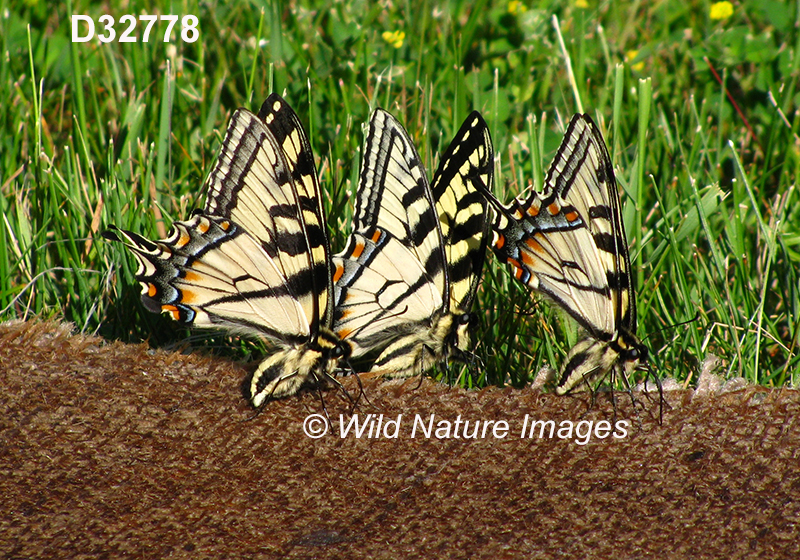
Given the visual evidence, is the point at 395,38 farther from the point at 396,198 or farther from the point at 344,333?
the point at 344,333

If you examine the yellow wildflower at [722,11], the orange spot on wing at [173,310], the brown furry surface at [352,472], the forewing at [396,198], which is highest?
the yellow wildflower at [722,11]

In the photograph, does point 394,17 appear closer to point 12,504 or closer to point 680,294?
point 680,294

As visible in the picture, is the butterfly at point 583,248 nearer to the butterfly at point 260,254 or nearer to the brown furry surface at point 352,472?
the brown furry surface at point 352,472

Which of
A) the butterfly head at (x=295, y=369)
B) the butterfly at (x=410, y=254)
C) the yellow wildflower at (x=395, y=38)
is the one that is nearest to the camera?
the butterfly head at (x=295, y=369)

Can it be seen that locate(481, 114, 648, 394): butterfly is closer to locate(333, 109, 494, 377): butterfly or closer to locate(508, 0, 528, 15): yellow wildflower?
locate(333, 109, 494, 377): butterfly

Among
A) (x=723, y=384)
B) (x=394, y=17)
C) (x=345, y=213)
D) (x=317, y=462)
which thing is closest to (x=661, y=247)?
(x=723, y=384)

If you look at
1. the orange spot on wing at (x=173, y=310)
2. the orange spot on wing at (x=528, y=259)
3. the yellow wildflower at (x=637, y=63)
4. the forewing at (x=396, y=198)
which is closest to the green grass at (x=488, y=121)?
the yellow wildflower at (x=637, y=63)
